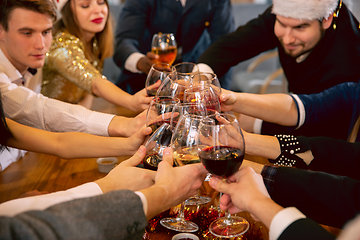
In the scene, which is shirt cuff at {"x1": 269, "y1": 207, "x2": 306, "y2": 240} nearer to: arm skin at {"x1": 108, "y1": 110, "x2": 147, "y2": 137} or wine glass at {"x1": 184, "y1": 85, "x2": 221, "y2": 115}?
wine glass at {"x1": 184, "y1": 85, "x2": 221, "y2": 115}

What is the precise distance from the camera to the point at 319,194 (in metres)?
0.89

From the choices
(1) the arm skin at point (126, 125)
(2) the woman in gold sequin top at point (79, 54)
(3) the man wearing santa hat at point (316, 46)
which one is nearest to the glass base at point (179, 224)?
(1) the arm skin at point (126, 125)

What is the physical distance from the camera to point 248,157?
1338 mm

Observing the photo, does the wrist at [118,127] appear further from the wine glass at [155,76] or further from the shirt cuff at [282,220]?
the shirt cuff at [282,220]

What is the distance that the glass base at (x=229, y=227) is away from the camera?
832mm

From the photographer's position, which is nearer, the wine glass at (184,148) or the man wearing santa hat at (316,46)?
the wine glass at (184,148)

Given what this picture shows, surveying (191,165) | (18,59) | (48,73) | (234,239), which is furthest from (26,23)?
(234,239)

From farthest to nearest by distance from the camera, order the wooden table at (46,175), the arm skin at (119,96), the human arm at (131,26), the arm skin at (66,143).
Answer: the human arm at (131,26), the arm skin at (119,96), the arm skin at (66,143), the wooden table at (46,175)

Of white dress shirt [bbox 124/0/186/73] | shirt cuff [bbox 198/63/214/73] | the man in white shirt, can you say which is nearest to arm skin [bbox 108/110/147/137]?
the man in white shirt

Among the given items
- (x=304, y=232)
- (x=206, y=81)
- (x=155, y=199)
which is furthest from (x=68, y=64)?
(x=304, y=232)

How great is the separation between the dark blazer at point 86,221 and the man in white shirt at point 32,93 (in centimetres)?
63

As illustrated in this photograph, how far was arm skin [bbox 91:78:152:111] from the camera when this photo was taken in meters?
1.58

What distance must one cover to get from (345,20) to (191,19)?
127cm

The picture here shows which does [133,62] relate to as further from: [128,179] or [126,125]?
[128,179]
